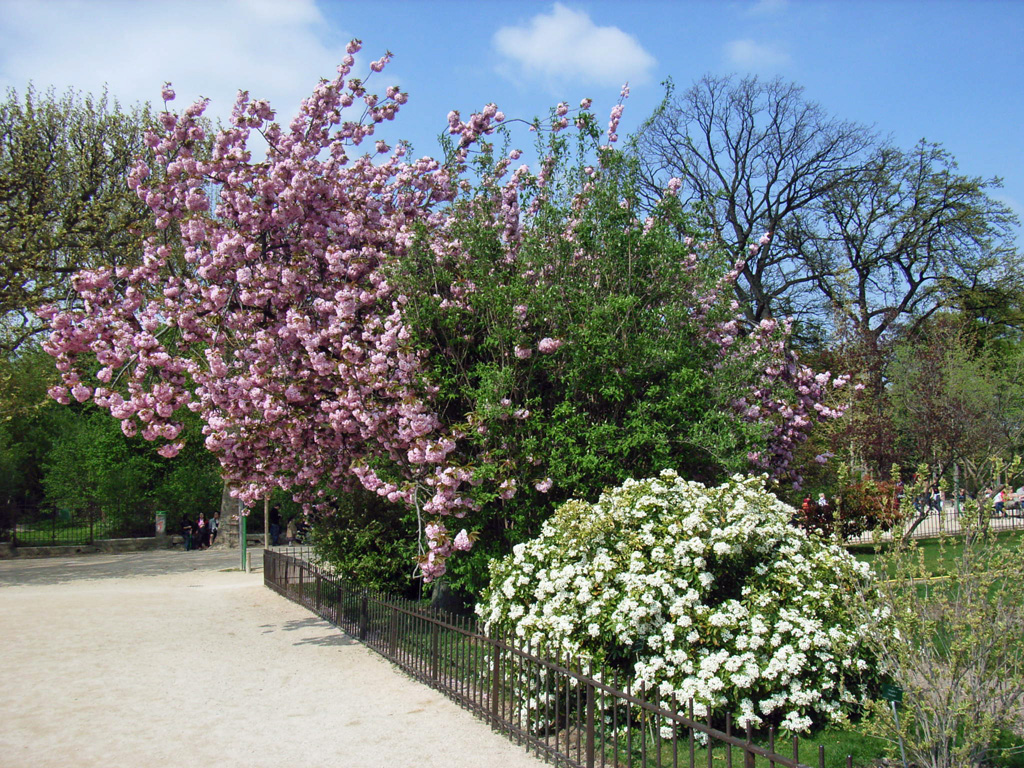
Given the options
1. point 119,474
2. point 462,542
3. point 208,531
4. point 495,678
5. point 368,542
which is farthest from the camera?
point 119,474

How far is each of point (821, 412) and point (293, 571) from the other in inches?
378

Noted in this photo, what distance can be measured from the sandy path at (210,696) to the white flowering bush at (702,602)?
1.15 m

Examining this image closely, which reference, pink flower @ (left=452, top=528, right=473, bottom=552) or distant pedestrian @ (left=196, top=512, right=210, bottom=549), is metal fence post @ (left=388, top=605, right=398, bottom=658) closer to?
pink flower @ (left=452, top=528, right=473, bottom=552)

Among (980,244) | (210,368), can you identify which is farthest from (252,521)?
(980,244)

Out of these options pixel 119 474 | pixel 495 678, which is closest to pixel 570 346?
pixel 495 678

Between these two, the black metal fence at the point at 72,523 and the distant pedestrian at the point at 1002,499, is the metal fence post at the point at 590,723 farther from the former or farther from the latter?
the black metal fence at the point at 72,523

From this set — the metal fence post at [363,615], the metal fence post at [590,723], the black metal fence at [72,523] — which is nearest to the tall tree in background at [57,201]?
the black metal fence at [72,523]

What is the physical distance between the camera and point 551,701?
7.00 meters

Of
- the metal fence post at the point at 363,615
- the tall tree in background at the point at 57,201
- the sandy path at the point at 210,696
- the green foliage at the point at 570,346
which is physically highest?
the tall tree in background at the point at 57,201

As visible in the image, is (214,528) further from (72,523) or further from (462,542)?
(462,542)

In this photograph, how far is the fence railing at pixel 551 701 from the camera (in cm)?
535

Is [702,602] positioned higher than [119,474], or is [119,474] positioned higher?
[119,474]

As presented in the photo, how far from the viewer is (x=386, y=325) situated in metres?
9.71

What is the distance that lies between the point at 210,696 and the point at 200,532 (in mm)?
21017
